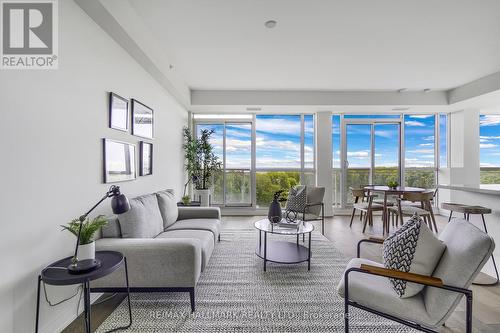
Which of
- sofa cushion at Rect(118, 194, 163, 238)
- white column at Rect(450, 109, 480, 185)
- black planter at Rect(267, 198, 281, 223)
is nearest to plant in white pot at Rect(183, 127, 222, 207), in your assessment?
sofa cushion at Rect(118, 194, 163, 238)

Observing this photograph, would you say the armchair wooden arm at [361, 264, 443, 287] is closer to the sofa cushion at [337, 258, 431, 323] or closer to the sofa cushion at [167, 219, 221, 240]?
the sofa cushion at [337, 258, 431, 323]

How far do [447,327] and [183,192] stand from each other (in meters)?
4.76

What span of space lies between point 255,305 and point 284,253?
966 mm

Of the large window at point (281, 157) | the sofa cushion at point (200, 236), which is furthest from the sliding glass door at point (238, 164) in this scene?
the sofa cushion at point (200, 236)

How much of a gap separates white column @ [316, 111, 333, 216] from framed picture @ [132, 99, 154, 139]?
3.91 metres

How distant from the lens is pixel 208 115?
5949 mm

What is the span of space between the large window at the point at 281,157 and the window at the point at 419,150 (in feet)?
8.30

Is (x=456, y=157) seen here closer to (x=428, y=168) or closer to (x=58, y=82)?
A: (x=428, y=168)

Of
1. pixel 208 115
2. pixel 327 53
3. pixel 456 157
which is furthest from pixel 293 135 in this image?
pixel 456 157

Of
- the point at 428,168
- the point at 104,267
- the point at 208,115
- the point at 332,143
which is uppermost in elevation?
the point at 208,115

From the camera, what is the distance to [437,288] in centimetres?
144

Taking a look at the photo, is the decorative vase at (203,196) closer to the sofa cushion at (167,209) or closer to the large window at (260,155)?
the large window at (260,155)

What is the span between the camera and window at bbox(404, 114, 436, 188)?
19.9 feet

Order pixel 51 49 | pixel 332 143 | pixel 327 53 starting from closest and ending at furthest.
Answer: pixel 51 49 < pixel 327 53 < pixel 332 143
